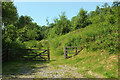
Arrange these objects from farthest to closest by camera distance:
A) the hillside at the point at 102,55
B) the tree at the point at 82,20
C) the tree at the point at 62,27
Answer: the tree at the point at 62,27, the tree at the point at 82,20, the hillside at the point at 102,55

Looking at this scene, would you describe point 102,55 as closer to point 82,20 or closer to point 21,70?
point 21,70

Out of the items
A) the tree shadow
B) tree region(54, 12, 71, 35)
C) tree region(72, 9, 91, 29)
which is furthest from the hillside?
tree region(54, 12, 71, 35)

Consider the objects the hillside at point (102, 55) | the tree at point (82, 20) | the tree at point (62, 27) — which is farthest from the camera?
the tree at point (62, 27)

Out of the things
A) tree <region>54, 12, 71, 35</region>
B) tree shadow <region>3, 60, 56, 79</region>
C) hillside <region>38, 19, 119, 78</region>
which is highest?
tree <region>54, 12, 71, 35</region>

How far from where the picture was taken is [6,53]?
13133 mm

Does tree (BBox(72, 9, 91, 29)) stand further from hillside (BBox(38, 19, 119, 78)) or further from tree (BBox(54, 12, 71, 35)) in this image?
hillside (BBox(38, 19, 119, 78))

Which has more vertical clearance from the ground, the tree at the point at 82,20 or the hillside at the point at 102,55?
the tree at the point at 82,20

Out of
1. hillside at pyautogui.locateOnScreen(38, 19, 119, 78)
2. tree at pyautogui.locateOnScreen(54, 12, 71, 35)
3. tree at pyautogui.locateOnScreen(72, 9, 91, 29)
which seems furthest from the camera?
tree at pyautogui.locateOnScreen(54, 12, 71, 35)

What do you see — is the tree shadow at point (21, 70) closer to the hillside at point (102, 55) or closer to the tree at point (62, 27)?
the hillside at point (102, 55)

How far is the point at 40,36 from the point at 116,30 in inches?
1609

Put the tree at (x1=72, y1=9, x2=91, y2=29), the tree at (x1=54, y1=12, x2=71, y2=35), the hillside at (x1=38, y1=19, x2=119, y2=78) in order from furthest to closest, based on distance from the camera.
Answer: the tree at (x1=54, y1=12, x2=71, y2=35), the tree at (x1=72, y1=9, x2=91, y2=29), the hillside at (x1=38, y1=19, x2=119, y2=78)

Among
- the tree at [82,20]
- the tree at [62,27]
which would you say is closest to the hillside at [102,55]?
the tree at [82,20]

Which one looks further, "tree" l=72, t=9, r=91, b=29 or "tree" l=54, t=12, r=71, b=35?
"tree" l=54, t=12, r=71, b=35

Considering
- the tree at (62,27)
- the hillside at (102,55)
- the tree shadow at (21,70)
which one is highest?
the tree at (62,27)
